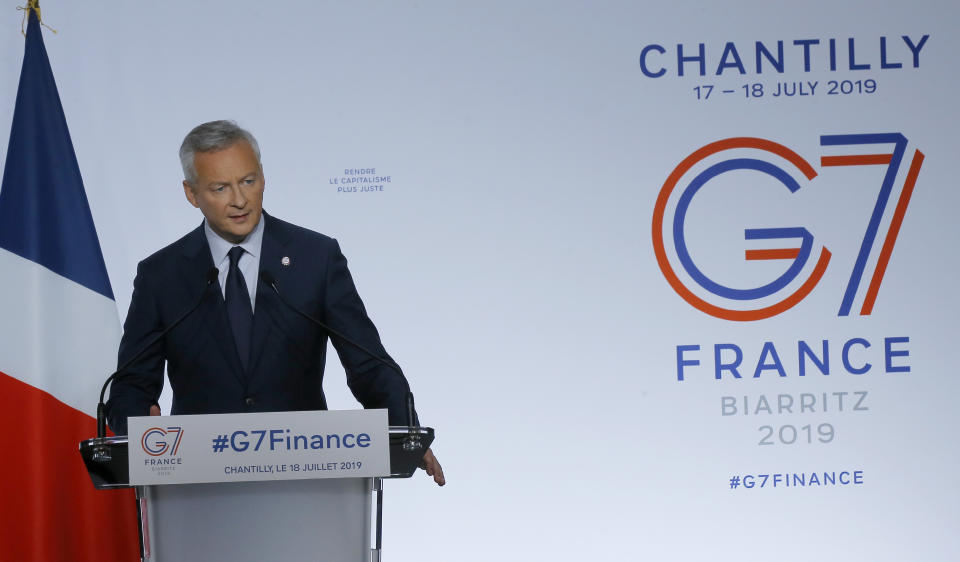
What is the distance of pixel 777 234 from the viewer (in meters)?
Answer: 3.69

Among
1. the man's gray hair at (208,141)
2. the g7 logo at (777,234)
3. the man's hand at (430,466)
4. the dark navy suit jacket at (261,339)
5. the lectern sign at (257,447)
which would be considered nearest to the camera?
the lectern sign at (257,447)

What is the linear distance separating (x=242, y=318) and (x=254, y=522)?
3.85 ft

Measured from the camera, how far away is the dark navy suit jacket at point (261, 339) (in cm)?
305

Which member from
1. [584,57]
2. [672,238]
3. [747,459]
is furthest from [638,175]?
[747,459]

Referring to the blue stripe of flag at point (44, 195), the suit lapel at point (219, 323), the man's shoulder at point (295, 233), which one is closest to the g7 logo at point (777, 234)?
the man's shoulder at point (295, 233)

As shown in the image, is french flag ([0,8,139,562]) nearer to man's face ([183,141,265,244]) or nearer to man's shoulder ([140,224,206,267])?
man's shoulder ([140,224,206,267])

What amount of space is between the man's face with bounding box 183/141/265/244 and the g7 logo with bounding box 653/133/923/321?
151 centimetres

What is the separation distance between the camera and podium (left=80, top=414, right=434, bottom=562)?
6.50ft

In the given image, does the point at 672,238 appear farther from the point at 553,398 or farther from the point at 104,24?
the point at 104,24

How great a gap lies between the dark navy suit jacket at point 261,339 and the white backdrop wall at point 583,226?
395 millimetres

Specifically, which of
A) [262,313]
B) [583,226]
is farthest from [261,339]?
[583,226]

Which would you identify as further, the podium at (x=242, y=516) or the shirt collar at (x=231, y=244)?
the shirt collar at (x=231, y=244)

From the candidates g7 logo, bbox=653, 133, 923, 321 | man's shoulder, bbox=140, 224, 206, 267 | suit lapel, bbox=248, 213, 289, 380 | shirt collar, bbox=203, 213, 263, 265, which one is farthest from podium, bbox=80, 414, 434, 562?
g7 logo, bbox=653, 133, 923, 321

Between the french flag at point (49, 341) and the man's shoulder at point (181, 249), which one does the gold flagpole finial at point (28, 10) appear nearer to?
the french flag at point (49, 341)
